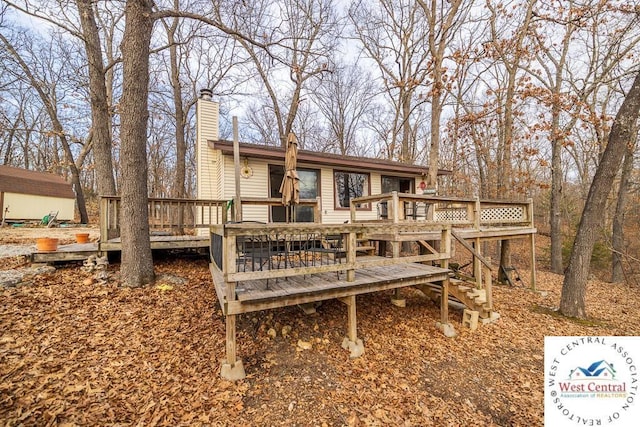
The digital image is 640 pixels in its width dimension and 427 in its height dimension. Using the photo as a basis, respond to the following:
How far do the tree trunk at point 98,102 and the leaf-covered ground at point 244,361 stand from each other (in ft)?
11.4

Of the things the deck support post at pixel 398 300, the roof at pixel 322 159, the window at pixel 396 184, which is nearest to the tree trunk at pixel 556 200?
the roof at pixel 322 159

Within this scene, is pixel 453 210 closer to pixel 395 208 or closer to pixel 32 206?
pixel 395 208

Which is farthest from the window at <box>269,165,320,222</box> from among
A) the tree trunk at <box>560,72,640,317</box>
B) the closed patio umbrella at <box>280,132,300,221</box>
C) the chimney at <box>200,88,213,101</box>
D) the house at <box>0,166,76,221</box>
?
the house at <box>0,166,76,221</box>

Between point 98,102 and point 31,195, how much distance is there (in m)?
15.7

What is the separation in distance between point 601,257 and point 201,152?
17975mm

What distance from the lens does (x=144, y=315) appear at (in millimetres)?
4047

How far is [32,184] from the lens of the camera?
668 inches

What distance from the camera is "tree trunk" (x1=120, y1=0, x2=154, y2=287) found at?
4801 millimetres

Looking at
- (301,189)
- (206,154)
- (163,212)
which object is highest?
(206,154)

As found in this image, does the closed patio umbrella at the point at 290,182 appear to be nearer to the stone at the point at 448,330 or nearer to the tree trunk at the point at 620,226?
the stone at the point at 448,330

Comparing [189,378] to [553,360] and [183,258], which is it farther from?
[183,258]

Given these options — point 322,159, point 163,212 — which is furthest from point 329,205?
point 163,212

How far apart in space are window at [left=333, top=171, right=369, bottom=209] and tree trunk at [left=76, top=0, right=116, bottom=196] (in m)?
6.95

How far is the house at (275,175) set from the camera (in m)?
8.13
